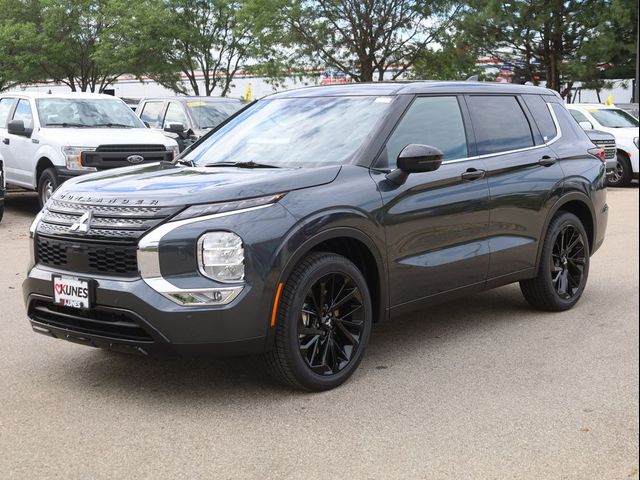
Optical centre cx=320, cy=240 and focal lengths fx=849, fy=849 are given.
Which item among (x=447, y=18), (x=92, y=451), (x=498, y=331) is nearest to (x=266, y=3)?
(x=447, y=18)

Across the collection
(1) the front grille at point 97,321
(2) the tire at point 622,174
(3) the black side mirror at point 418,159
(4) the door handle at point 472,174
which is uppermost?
(3) the black side mirror at point 418,159

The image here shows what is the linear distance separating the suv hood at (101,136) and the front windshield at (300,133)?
260 inches

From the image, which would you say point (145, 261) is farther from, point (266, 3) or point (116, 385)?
point (266, 3)

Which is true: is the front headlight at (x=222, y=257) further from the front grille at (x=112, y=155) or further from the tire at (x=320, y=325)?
the front grille at (x=112, y=155)

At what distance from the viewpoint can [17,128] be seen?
12648 millimetres

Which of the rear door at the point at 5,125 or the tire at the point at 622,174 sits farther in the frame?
the tire at the point at 622,174


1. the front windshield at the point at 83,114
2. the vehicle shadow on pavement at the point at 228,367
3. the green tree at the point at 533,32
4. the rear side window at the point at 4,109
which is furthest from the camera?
the green tree at the point at 533,32

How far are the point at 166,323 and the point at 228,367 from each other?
104cm

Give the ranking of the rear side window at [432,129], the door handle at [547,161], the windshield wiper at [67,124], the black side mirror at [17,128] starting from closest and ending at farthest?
the rear side window at [432,129] < the door handle at [547,161] < the black side mirror at [17,128] < the windshield wiper at [67,124]

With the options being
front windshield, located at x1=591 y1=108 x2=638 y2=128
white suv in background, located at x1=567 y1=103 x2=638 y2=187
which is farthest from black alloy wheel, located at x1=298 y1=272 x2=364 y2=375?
front windshield, located at x1=591 y1=108 x2=638 y2=128

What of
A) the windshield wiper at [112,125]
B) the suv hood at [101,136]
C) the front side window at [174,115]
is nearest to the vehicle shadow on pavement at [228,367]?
the suv hood at [101,136]

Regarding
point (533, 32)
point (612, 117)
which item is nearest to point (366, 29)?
point (533, 32)

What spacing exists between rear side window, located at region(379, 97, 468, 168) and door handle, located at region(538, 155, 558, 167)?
82 centimetres

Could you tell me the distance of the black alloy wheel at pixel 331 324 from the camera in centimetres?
462
